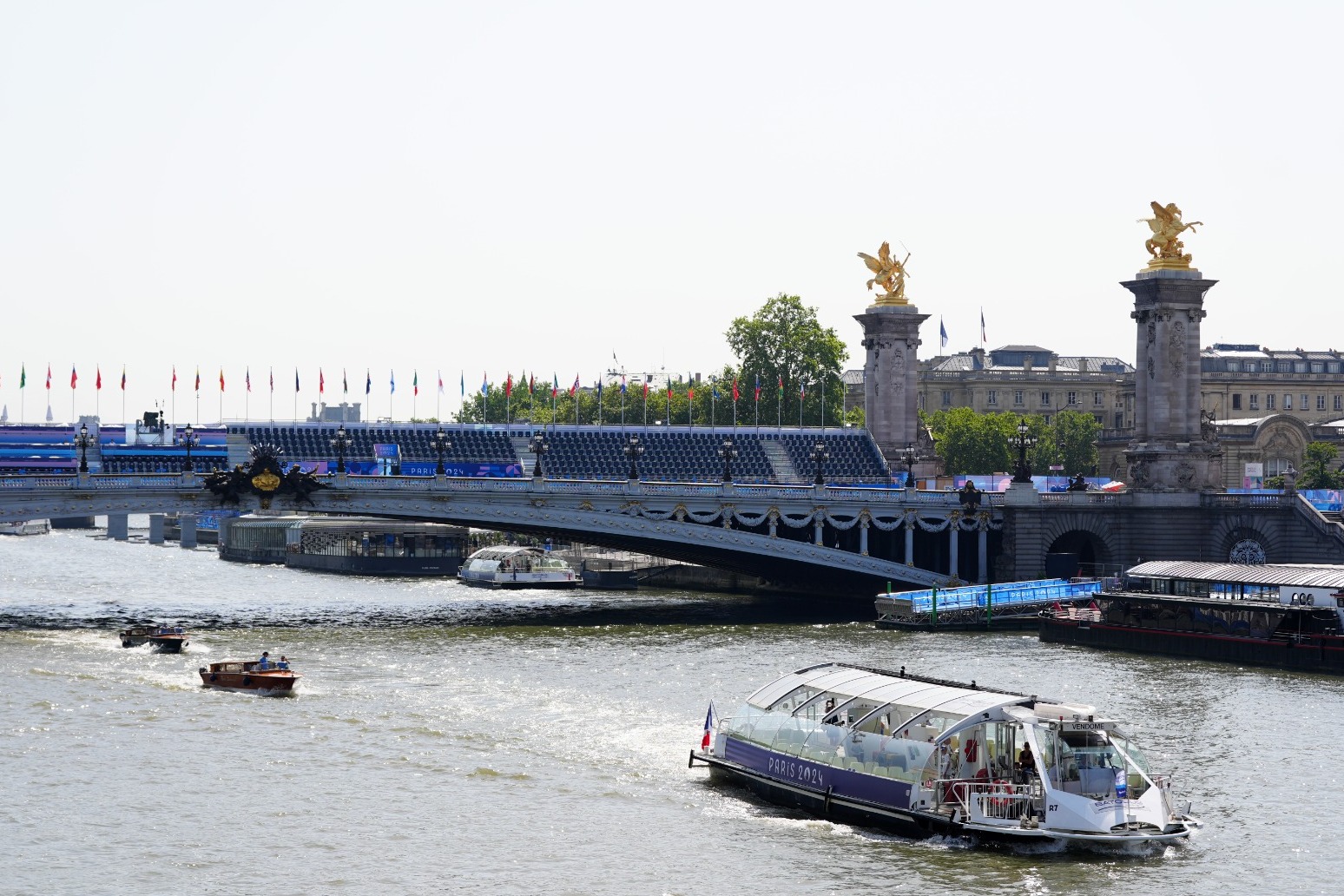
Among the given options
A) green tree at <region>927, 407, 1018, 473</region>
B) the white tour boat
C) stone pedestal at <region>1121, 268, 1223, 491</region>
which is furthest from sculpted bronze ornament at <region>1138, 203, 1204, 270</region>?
green tree at <region>927, 407, 1018, 473</region>

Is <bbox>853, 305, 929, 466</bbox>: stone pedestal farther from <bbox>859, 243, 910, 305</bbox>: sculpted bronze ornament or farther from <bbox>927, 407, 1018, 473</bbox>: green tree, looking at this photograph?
<bbox>927, 407, 1018, 473</bbox>: green tree

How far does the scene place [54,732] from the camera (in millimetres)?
61531

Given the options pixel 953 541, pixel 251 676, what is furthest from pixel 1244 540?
pixel 251 676

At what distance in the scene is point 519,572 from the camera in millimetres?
134125

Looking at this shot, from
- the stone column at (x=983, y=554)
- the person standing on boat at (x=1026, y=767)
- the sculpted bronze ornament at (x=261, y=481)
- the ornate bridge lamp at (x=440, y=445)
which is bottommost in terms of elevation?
the person standing on boat at (x=1026, y=767)

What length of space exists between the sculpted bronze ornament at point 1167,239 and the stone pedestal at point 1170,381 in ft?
2.22

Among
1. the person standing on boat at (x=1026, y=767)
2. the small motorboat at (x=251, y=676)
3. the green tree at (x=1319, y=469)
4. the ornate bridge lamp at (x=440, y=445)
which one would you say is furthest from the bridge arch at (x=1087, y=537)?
the person standing on boat at (x=1026, y=767)

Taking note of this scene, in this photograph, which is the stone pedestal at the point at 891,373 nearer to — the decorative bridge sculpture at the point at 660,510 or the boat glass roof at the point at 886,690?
the decorative bridge sculpture at the point at 660,510

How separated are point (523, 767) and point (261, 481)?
44.4m

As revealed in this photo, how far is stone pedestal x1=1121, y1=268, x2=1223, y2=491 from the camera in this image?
112312 millimetres

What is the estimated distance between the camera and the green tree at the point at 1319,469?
16538cm

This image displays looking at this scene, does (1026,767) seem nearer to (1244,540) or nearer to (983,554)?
(983,554)

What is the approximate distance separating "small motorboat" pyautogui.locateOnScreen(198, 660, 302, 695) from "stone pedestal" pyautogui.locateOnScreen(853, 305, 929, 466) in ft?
221

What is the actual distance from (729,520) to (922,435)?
48.1 m
